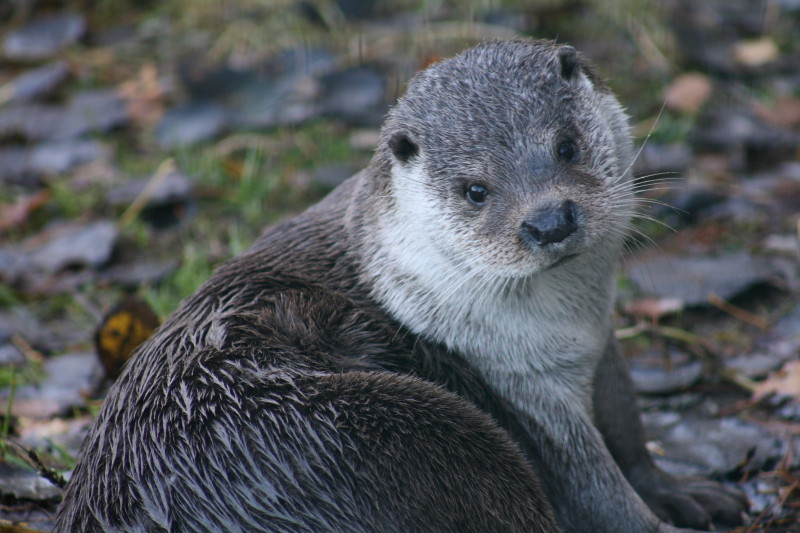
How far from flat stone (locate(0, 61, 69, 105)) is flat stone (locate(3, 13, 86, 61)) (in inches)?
10.3

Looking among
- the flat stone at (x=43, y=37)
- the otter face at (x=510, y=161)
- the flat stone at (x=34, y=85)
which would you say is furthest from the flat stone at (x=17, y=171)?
the otter face at (x=510, y=161)

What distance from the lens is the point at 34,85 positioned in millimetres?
5660

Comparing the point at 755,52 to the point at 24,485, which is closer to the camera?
the point at 24,485

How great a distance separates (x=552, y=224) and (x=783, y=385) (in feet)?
4.44

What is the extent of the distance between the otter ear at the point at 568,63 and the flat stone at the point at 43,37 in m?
4.47

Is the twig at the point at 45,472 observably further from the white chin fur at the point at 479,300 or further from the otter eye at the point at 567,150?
the otter eye at the point at 567,150

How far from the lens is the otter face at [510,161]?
2359 millimetres

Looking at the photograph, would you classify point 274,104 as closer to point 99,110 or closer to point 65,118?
point 99,110

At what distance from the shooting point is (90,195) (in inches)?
188

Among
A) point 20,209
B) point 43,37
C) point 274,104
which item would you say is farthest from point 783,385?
point 43,37

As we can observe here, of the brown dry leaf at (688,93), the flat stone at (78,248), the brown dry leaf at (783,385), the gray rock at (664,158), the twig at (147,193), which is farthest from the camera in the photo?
the brown dry leaf at (688,93)

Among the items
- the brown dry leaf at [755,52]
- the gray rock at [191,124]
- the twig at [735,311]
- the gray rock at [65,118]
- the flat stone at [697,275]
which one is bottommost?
the twig at [735,311]

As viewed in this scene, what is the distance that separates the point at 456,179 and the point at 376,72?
2.98m

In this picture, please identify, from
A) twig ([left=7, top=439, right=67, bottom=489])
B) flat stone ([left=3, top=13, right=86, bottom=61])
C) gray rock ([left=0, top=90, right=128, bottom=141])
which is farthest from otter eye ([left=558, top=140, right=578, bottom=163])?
flat stone ([left=3, top=13, right=86, bottom=61])
